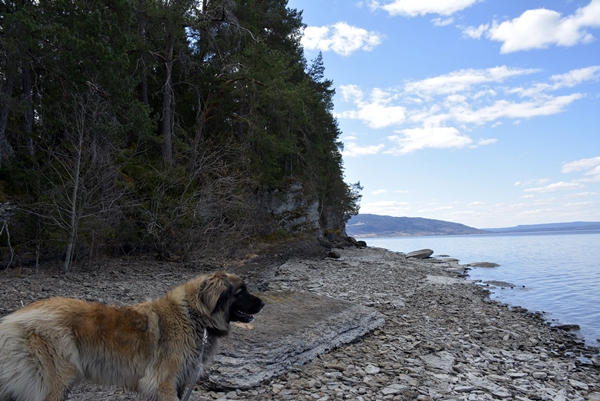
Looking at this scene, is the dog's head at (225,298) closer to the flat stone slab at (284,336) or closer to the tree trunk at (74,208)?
the flat stone slab at (284,336)

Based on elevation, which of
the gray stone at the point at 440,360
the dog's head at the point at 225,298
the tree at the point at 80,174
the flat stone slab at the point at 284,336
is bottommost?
the gray stone at the point at 440,360

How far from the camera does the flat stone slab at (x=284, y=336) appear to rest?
559 centimetres

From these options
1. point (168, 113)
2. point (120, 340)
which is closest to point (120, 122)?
point (168, 113)

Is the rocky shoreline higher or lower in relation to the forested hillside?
lower

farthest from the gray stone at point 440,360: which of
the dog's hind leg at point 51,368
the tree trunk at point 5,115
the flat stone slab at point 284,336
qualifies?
the tree trunk at point 5,115

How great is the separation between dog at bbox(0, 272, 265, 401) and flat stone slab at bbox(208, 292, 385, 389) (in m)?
1.46

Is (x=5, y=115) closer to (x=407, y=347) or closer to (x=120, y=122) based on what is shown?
(x=120, y=122)

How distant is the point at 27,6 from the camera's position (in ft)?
40.9

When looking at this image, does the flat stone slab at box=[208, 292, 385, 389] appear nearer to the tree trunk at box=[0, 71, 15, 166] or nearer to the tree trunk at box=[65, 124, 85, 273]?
the tree trunk at box=[65, 124, 85, 273]

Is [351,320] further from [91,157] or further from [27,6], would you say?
[27,6]

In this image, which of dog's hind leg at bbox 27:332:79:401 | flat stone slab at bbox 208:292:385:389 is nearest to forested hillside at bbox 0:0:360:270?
flat stone slab at bbox 208:292:385:389

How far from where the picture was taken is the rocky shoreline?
5695 millimetres

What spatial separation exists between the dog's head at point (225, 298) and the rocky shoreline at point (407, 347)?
1436mm

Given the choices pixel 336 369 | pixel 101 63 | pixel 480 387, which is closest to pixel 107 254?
pixel 101 63
